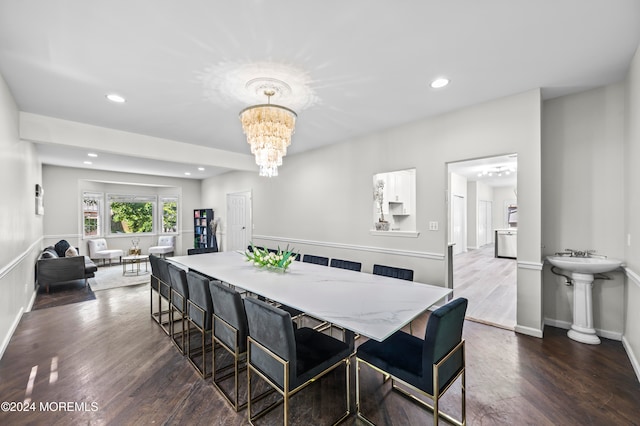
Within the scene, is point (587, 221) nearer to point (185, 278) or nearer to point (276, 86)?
point (276, 86)

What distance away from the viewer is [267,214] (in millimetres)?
6223

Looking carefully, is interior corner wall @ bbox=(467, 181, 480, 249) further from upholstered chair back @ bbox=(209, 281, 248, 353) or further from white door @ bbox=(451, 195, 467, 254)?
upholstered chair back @ bbox=(209, 281, 248, 353)

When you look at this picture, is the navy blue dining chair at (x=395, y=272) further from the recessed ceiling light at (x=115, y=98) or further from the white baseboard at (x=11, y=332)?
the white baseboard at (x=11, y=332)

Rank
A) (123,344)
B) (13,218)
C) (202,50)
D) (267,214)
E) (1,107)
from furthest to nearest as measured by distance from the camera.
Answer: (267,214)
(13,218)
(123,344)
(1,107)
(202,50)

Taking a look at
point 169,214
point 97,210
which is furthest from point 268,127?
point 97,210

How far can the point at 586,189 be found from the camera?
9.58 feet

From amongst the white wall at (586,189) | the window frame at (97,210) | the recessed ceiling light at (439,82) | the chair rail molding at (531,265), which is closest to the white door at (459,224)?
the white wall at (586,189)

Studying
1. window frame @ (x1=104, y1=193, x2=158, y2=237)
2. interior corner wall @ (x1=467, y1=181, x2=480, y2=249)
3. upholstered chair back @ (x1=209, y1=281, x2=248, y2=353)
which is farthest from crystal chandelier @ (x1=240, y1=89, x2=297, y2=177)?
interior corner wall @ (x1=467, y1=181, x2=480, y2=249)

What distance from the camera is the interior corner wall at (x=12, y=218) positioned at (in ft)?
8.53

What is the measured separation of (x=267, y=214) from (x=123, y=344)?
3.76 m

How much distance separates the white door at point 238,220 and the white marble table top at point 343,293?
4.03 meters

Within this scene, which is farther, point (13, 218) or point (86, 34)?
point (13, 218)

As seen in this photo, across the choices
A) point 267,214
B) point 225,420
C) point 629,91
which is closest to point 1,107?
point 225,420

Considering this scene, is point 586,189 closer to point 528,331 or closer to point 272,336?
point 528,331
